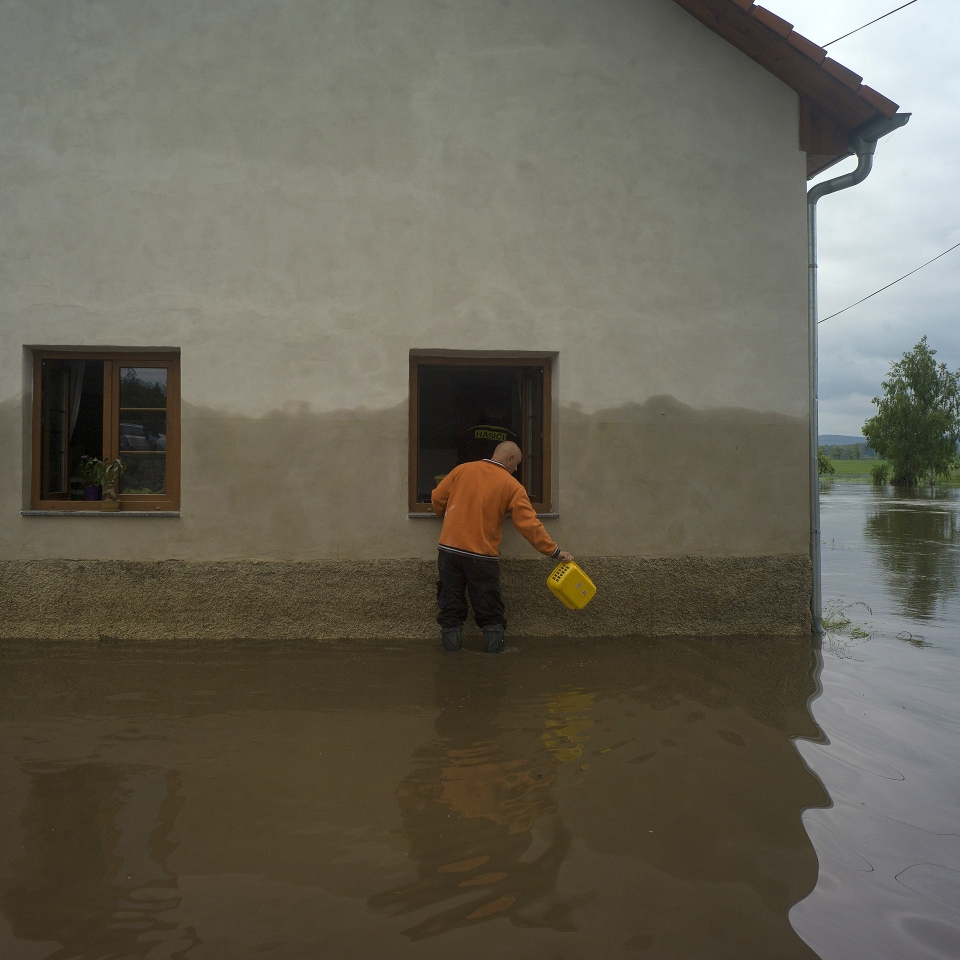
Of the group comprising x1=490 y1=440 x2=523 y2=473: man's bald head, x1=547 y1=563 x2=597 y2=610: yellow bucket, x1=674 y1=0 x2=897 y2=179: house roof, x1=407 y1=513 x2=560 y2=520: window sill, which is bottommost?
x1=547 y1=563 x2=597 y2=610: yellow bucket

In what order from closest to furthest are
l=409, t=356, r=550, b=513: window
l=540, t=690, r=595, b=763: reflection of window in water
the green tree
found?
l=540, t=690, r=595, b=763: reflection of window in water
l=409, t=356, r=550, b=513: window
the green tree

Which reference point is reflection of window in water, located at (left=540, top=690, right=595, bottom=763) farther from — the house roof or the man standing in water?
the house roof

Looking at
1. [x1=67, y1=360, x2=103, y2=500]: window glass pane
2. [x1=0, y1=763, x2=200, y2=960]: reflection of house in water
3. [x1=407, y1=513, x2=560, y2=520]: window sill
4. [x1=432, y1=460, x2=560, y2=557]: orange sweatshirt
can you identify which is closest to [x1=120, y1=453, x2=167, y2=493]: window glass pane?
[x1=67, y1=360, x2=103, y2=500]: window glass pane

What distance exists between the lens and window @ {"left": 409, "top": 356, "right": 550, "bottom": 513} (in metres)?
7.02

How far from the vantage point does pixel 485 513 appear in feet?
20.8

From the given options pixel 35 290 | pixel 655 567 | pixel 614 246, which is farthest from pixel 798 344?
pixel 35 290

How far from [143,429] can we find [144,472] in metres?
0.36

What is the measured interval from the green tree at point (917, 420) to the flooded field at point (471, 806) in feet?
194

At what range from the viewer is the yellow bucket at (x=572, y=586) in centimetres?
625

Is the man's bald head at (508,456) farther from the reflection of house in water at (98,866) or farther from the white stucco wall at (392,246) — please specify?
the reflection of house in water at (98,866)

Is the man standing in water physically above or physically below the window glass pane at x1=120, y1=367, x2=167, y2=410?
below

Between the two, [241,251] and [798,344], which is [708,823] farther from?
[241,251]

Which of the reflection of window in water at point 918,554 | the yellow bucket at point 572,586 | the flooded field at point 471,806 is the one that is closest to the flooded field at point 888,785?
the flooded field at point 471,806

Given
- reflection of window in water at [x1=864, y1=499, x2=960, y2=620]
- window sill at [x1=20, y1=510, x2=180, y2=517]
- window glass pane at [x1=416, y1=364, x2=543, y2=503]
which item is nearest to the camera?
window sill at [x1=20, y1=510, x2=180, y2=517]
